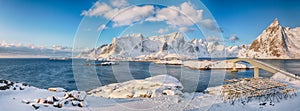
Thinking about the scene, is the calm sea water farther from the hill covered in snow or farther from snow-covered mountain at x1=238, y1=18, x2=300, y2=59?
snow-covered mountain at x1=238, y1=18, x2=300, y2=59

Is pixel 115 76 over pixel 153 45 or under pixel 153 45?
under

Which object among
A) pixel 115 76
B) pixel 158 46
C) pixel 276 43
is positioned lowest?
pixel 115 76

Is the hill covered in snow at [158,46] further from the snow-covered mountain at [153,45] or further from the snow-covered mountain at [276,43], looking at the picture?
the snow-covered mountain at [276,43]

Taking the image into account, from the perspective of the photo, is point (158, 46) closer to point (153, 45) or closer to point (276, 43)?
point (153, 45)

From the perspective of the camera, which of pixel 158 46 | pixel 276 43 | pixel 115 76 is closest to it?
pixel 115 76

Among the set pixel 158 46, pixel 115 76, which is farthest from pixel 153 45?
pixel 115 76

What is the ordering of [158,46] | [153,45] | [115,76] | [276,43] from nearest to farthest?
[115,76]
[153,45]
[158,46]
[276,43]

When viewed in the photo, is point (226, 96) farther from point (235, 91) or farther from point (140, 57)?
point (140, 57)

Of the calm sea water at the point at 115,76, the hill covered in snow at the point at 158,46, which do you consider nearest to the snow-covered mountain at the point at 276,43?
the hill covered in snow at the point at 158,46
